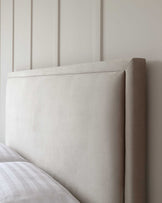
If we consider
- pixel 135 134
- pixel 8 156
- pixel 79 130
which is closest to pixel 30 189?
pixel 79 130

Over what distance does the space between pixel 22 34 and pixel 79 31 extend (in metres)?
0.70

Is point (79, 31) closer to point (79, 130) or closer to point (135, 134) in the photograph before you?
point (79, 130)

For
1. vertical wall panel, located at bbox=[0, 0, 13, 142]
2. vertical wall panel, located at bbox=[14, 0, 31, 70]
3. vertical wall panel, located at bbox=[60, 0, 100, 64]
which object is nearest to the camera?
vertical wall panel, located at bbox=[60, 0, 100, 64]

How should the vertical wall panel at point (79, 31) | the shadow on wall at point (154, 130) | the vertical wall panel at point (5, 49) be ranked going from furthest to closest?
the vertical wall panel at point (5, 49), the vertical wall panel at point (79, 31), the shadow on wall at point (154, 130)

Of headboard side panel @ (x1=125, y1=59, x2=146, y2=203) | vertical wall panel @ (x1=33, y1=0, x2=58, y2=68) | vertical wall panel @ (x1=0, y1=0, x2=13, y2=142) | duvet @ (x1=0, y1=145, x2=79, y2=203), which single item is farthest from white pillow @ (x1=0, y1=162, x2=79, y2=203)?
vertical wall panel @ (x1=0, y1=0, x2=13, y2=142)

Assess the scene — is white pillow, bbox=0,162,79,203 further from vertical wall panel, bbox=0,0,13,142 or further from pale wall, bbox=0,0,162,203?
vertical wall panel, bbox=0,0,13,142

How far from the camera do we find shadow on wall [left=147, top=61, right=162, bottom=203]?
2.98ft

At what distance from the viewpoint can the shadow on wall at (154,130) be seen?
91 centimetres

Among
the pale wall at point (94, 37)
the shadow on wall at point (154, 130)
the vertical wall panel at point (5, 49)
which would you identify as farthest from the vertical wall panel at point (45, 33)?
the shadow on wall at point (154, 130)

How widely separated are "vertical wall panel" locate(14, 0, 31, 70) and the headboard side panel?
3.41ft

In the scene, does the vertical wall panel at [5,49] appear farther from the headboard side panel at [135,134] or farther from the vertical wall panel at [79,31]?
the headboard side panel at [135,134]

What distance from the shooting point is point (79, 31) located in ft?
4.41

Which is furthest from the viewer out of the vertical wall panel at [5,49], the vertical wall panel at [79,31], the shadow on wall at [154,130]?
the vertical wall panel at [5,49]

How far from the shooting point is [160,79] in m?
0.91
